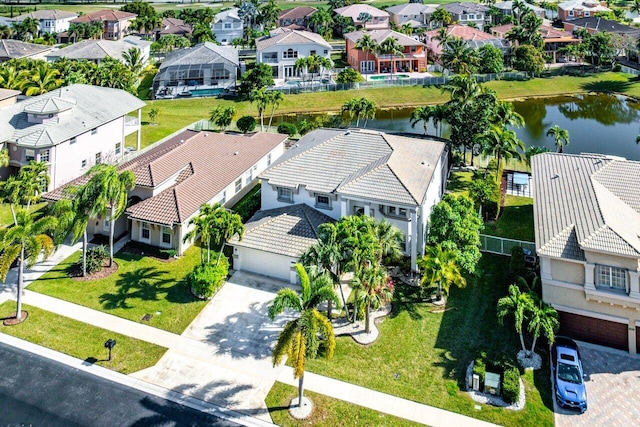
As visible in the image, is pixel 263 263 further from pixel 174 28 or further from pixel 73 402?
pixel 174 28

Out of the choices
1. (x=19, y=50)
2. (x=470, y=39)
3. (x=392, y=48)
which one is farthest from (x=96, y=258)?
(x=470, y=39)

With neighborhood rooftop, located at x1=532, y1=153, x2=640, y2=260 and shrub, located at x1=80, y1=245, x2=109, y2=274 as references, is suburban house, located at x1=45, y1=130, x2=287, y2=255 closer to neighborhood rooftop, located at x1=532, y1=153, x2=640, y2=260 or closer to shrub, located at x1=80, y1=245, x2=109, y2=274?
shrub, located at x1=80, y1=245, x2=109, y2=274

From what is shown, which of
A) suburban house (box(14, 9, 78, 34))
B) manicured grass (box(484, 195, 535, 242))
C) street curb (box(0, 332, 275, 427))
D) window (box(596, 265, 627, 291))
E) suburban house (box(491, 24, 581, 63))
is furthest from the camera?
suburban house (box(14, 9, 78, 34))

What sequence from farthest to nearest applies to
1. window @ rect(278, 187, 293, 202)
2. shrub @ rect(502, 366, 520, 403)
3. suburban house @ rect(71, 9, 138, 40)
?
suburban house @ rect(71, 9, 138, 40), window @ rect(278, 187, 293, 202), shrub @ rect(502, 366, 520, 403)

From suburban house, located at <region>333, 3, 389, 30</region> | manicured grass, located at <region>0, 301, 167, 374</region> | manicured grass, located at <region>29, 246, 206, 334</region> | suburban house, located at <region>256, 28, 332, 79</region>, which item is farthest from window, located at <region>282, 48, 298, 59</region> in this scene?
manicured grass, located at <region>0, 301, 167, 374</region>

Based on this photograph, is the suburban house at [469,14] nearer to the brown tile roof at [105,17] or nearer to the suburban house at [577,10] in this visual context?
the suburban house at [577,10]

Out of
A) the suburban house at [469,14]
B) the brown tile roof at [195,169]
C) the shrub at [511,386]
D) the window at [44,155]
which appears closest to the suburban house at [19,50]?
the brown tile roof at [195,169]

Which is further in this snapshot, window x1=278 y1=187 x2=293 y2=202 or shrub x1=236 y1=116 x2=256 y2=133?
shrub x1=236 y1=116 x2=256 y2=133
